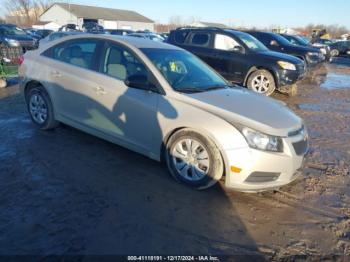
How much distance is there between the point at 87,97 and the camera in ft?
15.5

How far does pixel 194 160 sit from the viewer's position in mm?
3885

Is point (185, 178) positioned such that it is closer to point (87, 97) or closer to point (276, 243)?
point (276, 243)

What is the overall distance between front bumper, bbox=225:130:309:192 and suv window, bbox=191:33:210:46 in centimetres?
697

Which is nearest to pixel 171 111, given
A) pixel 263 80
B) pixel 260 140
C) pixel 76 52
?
pixel 260 140

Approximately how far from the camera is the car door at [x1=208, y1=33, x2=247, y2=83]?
9.74 m

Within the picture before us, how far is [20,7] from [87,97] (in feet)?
244

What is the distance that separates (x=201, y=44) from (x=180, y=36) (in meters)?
0.89

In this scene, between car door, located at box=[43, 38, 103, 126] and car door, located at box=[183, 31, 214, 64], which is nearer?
car door, located at box=[43, 38, 103, 126]

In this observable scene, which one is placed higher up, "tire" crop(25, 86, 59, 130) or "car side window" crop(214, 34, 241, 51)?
"car side window" crop(214, 34, 241, 51)

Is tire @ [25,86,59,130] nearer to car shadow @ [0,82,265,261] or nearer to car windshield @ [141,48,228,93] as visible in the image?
car shadow @ [0,82,265,261]

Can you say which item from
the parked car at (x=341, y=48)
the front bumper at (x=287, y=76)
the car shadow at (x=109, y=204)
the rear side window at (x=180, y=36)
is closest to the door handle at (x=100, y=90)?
the car shadow at (x=109, y=204)

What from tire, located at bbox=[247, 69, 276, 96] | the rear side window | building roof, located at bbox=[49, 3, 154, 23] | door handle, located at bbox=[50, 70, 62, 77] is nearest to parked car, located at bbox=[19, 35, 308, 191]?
door handle, located at bbox=[50, 70, 62, 77]

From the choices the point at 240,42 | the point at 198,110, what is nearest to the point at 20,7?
the point at 240,42

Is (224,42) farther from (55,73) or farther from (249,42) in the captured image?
(55,73)
